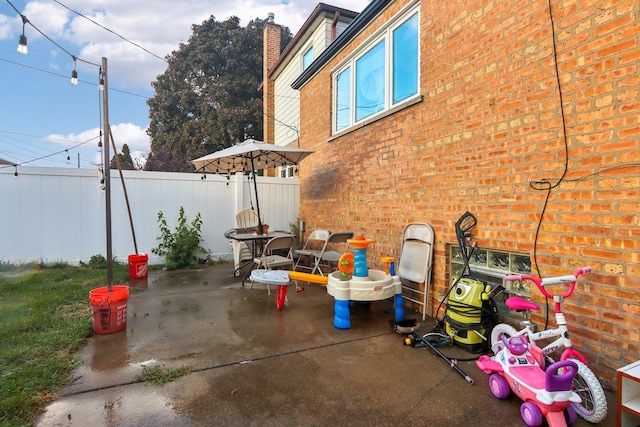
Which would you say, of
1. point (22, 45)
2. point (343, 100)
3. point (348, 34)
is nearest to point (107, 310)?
point (22, 45)

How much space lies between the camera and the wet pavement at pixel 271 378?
2064 mm

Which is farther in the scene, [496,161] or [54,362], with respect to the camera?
[496,161]

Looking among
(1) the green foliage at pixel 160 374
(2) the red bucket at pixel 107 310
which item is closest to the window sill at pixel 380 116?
(1) the green foliage at pixel 160 374

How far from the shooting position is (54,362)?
267 cm

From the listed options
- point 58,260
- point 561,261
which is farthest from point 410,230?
point 58,260

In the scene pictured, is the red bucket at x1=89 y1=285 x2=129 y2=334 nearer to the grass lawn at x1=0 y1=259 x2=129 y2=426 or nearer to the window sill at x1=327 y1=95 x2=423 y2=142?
the grass lawn at x1=0 y1=259 x2=129 y2=426

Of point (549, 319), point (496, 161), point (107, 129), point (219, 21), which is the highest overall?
point (219, 21)

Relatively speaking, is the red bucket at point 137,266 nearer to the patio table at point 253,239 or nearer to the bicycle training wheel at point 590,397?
the patio table at point 253,239

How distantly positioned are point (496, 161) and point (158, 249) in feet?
22.1

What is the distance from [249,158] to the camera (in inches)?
258

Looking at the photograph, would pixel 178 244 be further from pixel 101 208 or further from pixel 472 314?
pixel 472 314

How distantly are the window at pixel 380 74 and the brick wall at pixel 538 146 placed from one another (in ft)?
1.04

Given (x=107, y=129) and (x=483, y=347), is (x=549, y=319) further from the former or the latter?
(x=107, y=129)

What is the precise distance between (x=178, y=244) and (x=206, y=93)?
1556 cm
